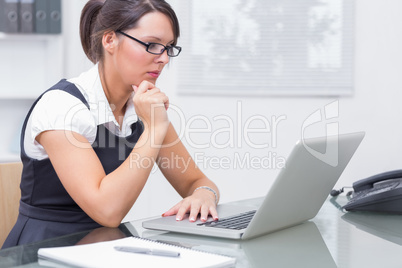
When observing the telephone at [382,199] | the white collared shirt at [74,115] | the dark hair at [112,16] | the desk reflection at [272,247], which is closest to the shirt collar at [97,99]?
the white collared shirt at [74,115]

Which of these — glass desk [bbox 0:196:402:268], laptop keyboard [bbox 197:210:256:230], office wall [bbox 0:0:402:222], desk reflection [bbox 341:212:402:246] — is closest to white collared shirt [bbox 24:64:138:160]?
glass desk [bbox 0:196:402:268]

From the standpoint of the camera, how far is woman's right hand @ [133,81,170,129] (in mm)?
1508

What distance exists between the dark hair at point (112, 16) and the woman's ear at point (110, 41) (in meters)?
0.01

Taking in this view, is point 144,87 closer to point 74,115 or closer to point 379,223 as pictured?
point 74,115

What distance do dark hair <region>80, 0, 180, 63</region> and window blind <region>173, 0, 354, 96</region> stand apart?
1697mm

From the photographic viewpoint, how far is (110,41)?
5.55 ft

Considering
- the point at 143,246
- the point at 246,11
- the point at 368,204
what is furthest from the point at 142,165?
the point at 246,11

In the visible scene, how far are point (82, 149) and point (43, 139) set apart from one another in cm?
13

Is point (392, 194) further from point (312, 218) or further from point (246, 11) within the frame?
point (246, 11)

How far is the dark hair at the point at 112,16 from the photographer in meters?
1.64

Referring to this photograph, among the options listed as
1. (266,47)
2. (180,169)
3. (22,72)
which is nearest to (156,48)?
(180,169)

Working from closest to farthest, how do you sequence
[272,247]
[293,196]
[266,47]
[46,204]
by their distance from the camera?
[272,247], [293,196], [46,204], [266,47]

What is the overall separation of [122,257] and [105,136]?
73 centimetres

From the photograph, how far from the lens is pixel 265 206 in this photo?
1.14 metres
